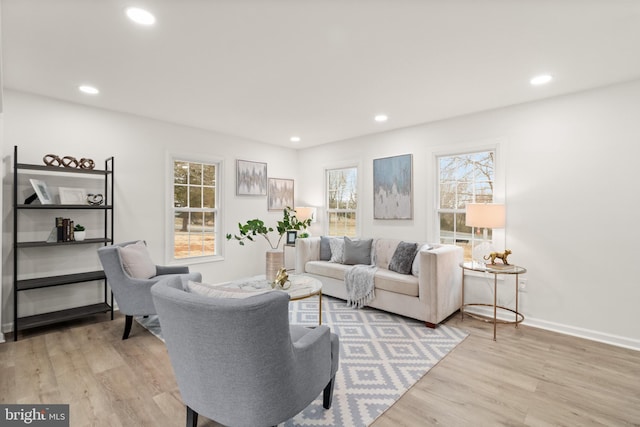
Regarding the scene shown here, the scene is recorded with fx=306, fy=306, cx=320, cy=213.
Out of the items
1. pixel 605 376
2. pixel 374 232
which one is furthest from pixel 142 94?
pixel 605 376

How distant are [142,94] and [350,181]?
3296mm

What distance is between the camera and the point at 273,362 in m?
1.36

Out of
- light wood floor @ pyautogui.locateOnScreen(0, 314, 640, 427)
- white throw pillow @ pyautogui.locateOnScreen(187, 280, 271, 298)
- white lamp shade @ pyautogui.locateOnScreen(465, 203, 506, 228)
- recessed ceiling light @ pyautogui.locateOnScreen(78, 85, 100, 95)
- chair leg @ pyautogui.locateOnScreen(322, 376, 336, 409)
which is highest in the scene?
recessed ceiling light @ pyautogui.locateOnScreen(78, 85, 100, 95)

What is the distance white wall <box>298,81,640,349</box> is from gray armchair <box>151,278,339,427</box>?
3102 millimetres

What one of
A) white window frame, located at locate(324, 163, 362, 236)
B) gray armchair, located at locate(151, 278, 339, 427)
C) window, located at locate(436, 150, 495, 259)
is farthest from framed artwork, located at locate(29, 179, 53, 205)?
window, located at locate(436, 150, 495, 259)

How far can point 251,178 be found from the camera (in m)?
5.36

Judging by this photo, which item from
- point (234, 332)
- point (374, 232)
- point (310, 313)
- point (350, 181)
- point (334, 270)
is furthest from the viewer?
point (350, 181)

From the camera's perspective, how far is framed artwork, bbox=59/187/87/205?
3.41 metres

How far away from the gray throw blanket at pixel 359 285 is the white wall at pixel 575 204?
134 cm

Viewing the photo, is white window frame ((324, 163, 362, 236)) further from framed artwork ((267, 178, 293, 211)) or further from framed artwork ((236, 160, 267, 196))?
framed artwork ((236, 160, 267, 196))

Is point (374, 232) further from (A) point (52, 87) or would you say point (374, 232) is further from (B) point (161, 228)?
(A) point (52, 87)

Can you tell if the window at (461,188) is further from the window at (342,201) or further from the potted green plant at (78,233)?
the potted green plant at (78,233)

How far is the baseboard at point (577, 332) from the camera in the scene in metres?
2.91

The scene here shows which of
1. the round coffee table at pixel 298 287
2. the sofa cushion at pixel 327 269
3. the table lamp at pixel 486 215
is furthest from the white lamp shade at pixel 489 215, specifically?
the round coffee table at pixel 298 287
